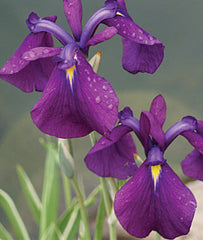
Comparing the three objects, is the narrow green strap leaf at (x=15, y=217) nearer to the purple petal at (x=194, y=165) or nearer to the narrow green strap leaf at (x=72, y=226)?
the narrow green strap leaf at (x=72, y=226)

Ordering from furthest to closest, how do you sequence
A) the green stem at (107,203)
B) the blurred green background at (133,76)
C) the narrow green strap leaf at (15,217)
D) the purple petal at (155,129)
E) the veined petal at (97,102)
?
the blurred green background at (133,76)
the narrow green strap leaf at (15,217)
the green stem at (107,203)
the purple petal at (155,129)
the veined petal at (97,102)

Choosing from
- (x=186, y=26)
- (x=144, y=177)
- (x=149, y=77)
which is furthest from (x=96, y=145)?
(x=186, y=26)

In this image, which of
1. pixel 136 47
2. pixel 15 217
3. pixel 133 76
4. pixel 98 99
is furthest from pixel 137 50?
pixel 133 76

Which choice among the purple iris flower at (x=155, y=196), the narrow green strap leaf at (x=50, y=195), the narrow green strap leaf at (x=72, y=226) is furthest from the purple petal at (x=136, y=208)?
the narrow green strap leaf at (x=50, y=195)

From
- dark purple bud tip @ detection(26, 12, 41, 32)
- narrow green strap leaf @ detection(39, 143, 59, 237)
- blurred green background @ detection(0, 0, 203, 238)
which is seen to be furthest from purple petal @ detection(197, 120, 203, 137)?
blurred green background @ detection(0, 0, 203, 238)

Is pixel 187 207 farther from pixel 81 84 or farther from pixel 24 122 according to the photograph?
pixel 24 122

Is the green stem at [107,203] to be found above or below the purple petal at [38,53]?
below
